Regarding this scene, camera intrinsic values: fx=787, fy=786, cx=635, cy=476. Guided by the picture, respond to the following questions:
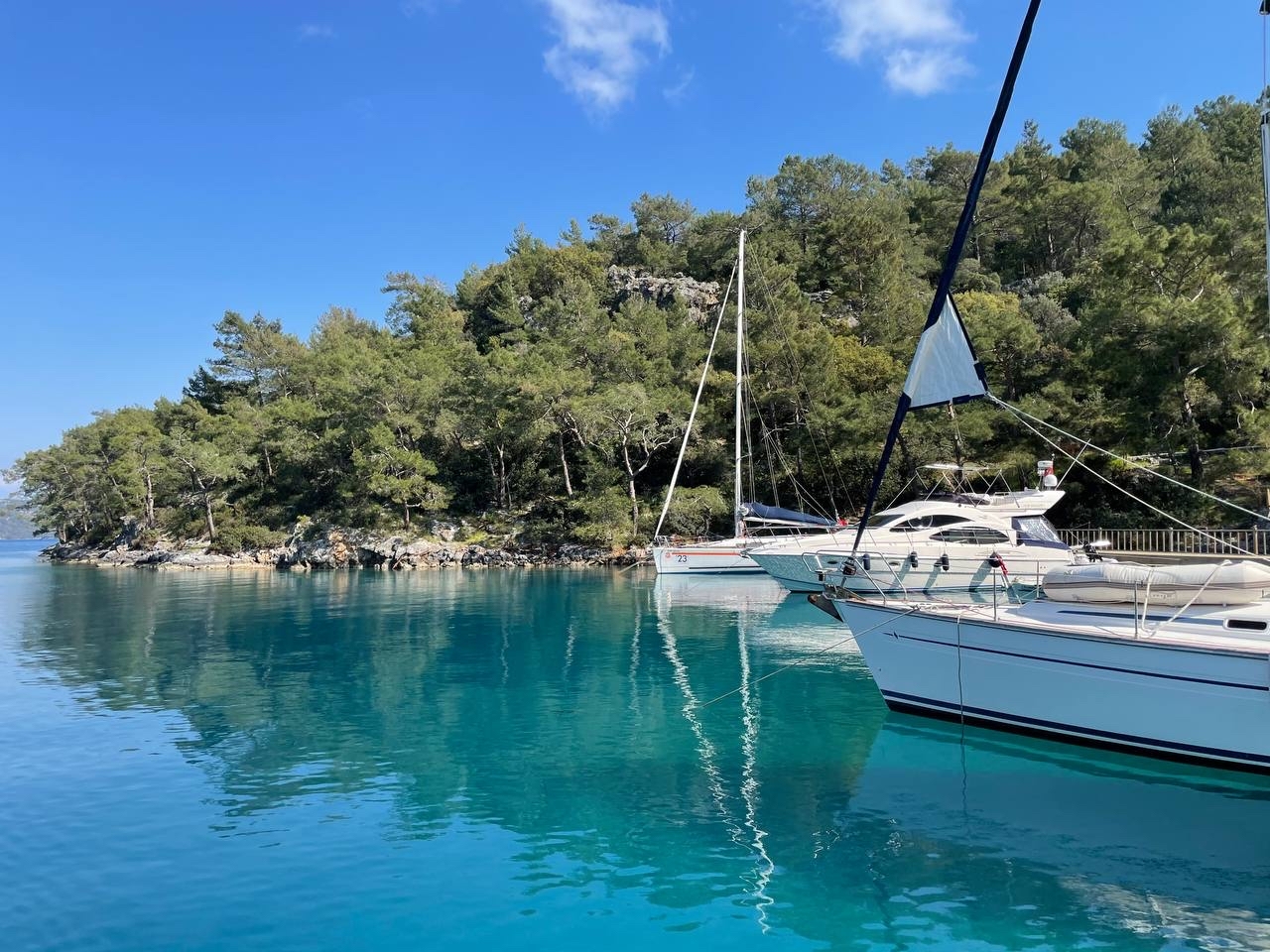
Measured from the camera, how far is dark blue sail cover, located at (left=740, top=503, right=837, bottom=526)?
30953mm

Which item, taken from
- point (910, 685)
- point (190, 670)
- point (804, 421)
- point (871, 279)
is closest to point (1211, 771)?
point (910, 685)

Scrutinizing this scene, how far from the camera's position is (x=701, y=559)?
34.8 meters

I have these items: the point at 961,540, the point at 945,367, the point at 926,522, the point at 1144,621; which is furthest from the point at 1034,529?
the point at 945,367

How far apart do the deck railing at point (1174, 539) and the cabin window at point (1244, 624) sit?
17866mm

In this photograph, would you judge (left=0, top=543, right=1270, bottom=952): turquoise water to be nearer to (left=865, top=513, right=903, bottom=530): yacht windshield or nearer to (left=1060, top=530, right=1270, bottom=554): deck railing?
(left=865, top=513, right=903, bottom=530): yacht windshield

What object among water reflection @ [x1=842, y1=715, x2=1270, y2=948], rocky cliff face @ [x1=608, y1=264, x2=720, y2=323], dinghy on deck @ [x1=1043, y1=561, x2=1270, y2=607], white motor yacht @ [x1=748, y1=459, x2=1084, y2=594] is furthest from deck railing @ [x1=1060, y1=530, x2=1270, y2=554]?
rocky cliff face @ [x1=608, y1=264, x2=720, y2=323]

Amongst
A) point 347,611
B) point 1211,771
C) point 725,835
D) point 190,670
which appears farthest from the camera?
point 347,611

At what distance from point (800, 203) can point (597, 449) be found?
3545 cm

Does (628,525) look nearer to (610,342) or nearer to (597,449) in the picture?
(597,449)

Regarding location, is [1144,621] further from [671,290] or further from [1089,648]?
[671,290]

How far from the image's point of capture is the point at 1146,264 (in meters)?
31.8

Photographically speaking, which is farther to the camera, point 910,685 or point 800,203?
point 800,203

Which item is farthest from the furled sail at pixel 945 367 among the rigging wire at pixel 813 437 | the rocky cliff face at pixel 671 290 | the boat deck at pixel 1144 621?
the rocky cliff face at pixel 671 290

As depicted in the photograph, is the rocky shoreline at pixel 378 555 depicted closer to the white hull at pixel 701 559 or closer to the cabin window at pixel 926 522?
the white hull at pixel 701 559
